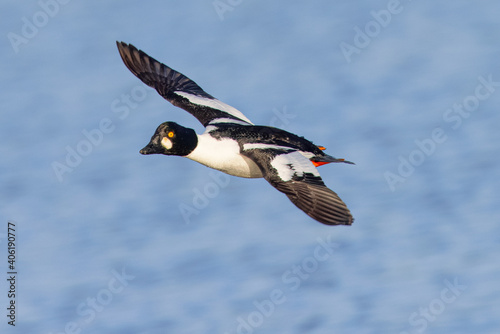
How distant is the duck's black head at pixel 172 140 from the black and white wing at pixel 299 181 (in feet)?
2.19

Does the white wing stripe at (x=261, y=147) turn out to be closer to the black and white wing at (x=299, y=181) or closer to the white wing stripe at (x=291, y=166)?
the black and white wing at (x=299, y=181)

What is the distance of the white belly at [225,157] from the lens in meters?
11.9

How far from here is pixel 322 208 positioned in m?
10.8

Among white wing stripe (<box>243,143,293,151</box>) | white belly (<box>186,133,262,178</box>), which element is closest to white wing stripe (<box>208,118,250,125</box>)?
white belly (<box>186,133,262,178</box>)

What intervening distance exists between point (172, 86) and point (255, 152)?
2772mm

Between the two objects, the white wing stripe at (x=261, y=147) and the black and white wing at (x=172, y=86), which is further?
the black and white wing at (x=172, y=86)

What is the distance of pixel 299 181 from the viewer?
11211 mm

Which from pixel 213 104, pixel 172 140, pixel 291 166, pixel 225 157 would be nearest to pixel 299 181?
pixel 291 166

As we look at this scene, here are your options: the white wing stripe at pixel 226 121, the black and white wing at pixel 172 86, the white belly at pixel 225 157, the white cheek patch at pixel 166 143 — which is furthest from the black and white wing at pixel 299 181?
the black and white wing at pixel 172 86

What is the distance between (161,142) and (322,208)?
2281mm

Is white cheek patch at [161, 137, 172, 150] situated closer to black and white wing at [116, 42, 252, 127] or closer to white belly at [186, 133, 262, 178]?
white belly at [186, 133, 262, 178]

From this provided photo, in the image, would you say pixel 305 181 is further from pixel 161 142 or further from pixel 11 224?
pixel 11 224

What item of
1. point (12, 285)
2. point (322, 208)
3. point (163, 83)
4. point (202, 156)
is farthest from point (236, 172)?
point (12, 285)

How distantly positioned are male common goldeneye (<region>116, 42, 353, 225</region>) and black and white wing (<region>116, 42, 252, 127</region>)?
Result: 0.6 inches
